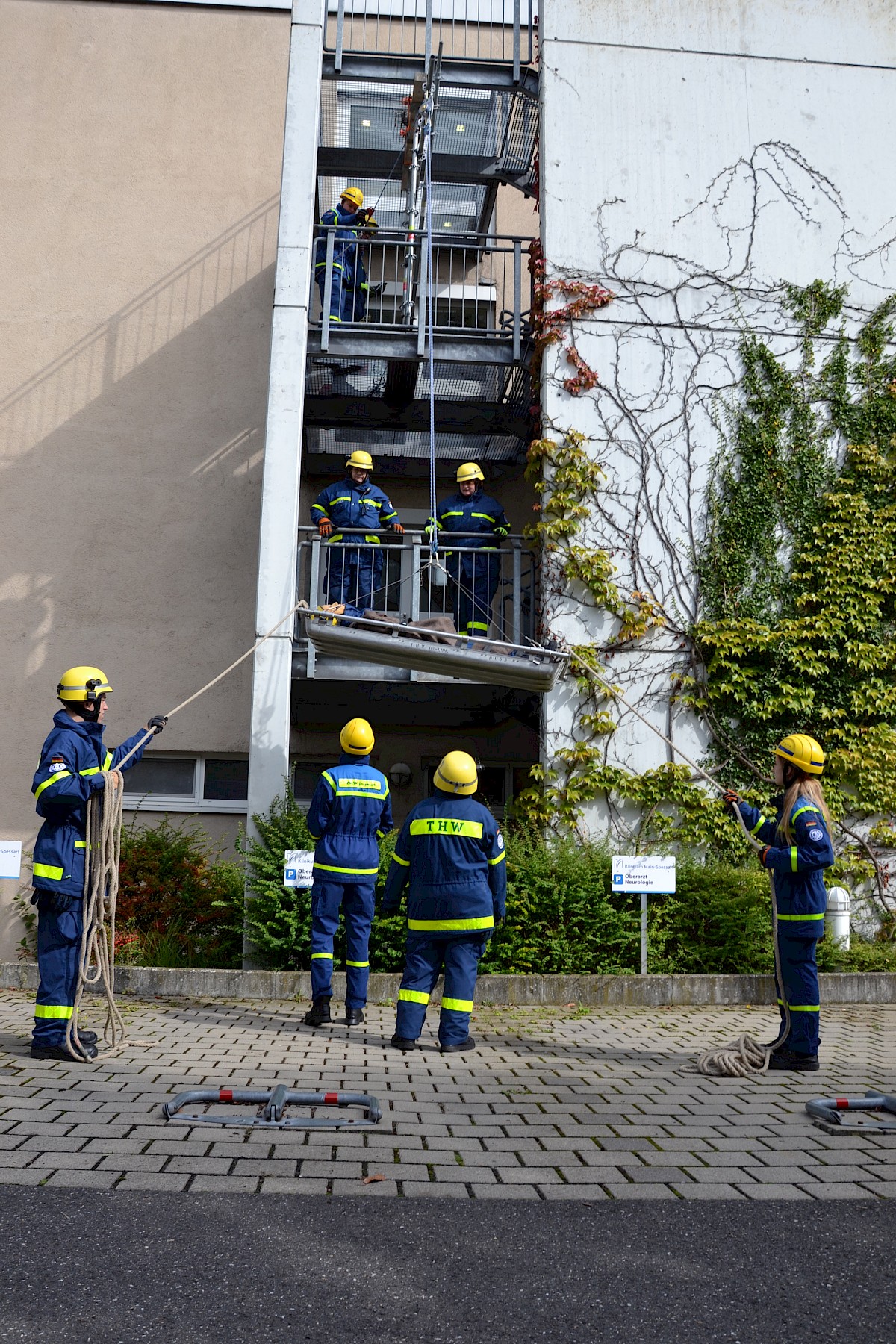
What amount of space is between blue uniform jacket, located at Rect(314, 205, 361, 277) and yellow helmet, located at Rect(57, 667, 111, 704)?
23.3ft

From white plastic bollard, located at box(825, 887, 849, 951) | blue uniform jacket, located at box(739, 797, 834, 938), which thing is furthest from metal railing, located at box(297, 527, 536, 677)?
blue uniform jacket, located at box(739, 797, 834, 938)

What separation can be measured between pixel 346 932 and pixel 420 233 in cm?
777

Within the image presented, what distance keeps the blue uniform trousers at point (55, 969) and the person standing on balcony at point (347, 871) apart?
1.72 metres

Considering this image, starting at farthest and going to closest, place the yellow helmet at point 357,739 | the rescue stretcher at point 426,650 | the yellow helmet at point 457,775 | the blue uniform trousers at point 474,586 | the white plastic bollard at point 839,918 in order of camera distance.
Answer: the blue uniform trousers at point 474,586 → the white plastic bollard at point 839,918 → the rescue stretcher at point 426,650 → the yellow helmet at point 357,739 → the yellow helmet at point 457,775

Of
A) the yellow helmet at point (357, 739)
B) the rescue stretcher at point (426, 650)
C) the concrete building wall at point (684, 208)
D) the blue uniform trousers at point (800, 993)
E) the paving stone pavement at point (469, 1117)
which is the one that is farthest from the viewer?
the concrete building wall at point (684, 208)

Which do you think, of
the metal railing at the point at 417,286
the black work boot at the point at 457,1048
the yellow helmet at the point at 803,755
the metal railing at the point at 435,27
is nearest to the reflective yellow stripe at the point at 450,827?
the black work boot at the point at 457,1048

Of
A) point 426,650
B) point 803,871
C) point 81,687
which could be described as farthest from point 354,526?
point 803,871

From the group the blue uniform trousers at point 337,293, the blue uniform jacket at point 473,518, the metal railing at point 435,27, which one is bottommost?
the blue uniform jacket at point 473,518

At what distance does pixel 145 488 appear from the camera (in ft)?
44.7

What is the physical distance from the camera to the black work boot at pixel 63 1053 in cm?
595

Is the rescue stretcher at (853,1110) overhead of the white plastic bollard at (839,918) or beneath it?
beneath

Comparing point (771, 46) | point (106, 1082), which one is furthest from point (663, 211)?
point (106, 1082)

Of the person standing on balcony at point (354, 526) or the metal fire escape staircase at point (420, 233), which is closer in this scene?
the person standing on balcony at point (354, 526)

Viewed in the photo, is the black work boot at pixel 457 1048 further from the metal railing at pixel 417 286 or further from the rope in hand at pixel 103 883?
the metal railing at pixel 417 286
